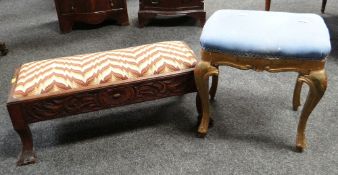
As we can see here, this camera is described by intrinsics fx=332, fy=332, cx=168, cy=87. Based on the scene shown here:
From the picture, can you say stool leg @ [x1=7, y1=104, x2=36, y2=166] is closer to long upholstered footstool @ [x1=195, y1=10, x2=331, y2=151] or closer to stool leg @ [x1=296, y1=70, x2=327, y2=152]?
long upholstered footstool @ [x1=195, y1=10, x2=331, y2=151]

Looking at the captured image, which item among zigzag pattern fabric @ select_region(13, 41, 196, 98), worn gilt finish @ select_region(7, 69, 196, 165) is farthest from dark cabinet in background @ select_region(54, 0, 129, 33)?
worn gilt finish @ select_region(7, 69, 196, 165)

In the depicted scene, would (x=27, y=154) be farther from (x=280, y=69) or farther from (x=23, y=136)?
(x=280, y=69)

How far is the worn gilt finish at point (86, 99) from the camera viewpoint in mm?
1401

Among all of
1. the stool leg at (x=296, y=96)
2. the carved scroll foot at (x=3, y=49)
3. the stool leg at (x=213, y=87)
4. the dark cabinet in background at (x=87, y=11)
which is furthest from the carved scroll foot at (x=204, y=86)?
the carved scroll foot at (x=3, y=49)

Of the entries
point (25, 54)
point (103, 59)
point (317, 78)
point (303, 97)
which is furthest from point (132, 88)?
point (25, 54)

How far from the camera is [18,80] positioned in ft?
4.85

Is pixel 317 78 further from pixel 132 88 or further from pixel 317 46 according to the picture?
pixel 132 88

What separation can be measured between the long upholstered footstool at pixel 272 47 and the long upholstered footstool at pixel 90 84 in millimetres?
150

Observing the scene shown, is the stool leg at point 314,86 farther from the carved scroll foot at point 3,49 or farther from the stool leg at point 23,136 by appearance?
the carved scroll foot at point 3,49

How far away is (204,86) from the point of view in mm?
1475

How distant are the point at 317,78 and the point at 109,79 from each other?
856mm

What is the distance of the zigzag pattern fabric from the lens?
143 centimetres

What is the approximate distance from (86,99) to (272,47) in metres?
0.81

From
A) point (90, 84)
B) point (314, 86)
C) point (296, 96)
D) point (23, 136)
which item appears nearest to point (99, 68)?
point (90, 84)
